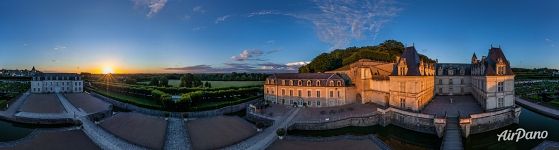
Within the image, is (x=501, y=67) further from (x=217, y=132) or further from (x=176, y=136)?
(x=176, y=136)

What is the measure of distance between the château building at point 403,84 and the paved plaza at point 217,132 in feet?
33.9

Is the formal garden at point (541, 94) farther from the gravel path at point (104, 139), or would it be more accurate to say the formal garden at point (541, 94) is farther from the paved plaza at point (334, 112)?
the gravel path at point (104, 139)

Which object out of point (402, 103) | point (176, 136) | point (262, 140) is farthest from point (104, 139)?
point (402, 103)

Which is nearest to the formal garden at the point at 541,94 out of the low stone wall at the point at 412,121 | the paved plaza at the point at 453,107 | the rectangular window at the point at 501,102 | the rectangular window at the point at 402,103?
the paved plaza at the point at 453,107

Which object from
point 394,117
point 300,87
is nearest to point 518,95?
point 394,117

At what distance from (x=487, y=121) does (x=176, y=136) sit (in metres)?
24.9

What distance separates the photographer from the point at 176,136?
24500 millimetres

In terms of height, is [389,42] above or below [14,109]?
above

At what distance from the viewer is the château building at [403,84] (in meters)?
30.7

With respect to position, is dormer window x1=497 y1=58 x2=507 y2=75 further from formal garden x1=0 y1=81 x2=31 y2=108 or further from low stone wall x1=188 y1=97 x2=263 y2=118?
formal garden x1=0 y1=81 x2=31 y2=108

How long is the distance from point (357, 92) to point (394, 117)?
29.4 ft

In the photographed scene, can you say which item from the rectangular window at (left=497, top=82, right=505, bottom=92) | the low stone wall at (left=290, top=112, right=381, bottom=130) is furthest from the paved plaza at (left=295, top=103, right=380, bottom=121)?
the rectangular window at (left=497, top=82, right=505, bottom=92)

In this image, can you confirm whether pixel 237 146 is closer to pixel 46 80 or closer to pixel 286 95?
pixel 286 95

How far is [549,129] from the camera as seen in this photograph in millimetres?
27500
